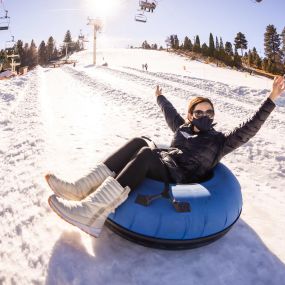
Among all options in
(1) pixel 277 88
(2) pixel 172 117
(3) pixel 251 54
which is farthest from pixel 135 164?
(3) pixel 251 54

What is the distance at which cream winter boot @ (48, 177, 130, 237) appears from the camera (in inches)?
93.7

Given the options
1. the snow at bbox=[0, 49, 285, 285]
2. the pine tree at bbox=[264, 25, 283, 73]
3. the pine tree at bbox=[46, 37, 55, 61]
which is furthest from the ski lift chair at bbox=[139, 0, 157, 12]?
the pine tree at bbox=[46, 37, 55, 61]

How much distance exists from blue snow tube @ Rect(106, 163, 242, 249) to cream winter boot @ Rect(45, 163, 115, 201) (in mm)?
298

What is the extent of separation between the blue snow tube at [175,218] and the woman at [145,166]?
0.14 metres

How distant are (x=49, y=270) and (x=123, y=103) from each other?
7.92 metres

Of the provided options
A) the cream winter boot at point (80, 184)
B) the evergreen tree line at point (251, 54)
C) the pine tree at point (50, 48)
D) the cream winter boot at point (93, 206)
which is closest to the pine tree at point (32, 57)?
the pine tree at point (50, 48)

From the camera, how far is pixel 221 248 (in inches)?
106

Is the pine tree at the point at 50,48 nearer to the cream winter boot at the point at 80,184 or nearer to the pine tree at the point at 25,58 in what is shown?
the pine tree at the point at 25,58

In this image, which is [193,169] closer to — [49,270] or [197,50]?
[49,270]

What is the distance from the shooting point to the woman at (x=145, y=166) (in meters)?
2.41

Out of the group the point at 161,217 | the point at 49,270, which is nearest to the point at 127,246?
the point at 161,217

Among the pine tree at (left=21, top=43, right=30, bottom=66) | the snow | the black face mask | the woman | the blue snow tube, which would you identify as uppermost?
the black face mask

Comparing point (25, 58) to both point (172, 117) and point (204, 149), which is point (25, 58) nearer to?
point (172, 117)

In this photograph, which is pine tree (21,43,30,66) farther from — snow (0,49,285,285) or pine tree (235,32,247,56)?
snow (0,49,285,285)
